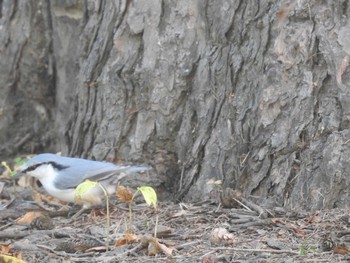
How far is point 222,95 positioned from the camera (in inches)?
258

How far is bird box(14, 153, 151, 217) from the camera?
6.82 meters

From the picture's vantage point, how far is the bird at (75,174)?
6816 mm

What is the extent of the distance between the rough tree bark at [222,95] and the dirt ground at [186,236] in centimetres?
33

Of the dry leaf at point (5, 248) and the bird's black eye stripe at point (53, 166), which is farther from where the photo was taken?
the bird's black eye stripe at point (53, 166)

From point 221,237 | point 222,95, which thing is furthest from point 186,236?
point 222,95

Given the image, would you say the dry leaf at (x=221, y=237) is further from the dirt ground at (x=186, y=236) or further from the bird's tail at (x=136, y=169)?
the bird's tail at (x=136, y=169)

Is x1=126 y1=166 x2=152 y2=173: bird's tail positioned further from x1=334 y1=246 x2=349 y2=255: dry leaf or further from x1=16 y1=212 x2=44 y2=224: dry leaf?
x1=334 y1=246 x2=349 y2=255: dry leaf

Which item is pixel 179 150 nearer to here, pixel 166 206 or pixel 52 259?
pixel 166 206

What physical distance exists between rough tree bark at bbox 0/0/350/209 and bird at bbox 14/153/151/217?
28cm

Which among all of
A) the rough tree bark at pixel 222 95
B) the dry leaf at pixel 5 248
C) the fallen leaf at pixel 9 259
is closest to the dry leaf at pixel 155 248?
the fallen leaf at pixel 9 259

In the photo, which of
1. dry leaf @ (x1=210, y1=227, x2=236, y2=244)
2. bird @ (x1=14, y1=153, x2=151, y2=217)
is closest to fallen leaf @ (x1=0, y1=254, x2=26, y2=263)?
dry leaf @ (x1=210, y1=227, x2=236, y2=244)

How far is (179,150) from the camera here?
6.90 meters

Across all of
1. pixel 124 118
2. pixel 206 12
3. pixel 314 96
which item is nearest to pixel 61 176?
pixel 124 118

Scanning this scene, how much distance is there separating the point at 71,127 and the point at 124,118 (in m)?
0.85
